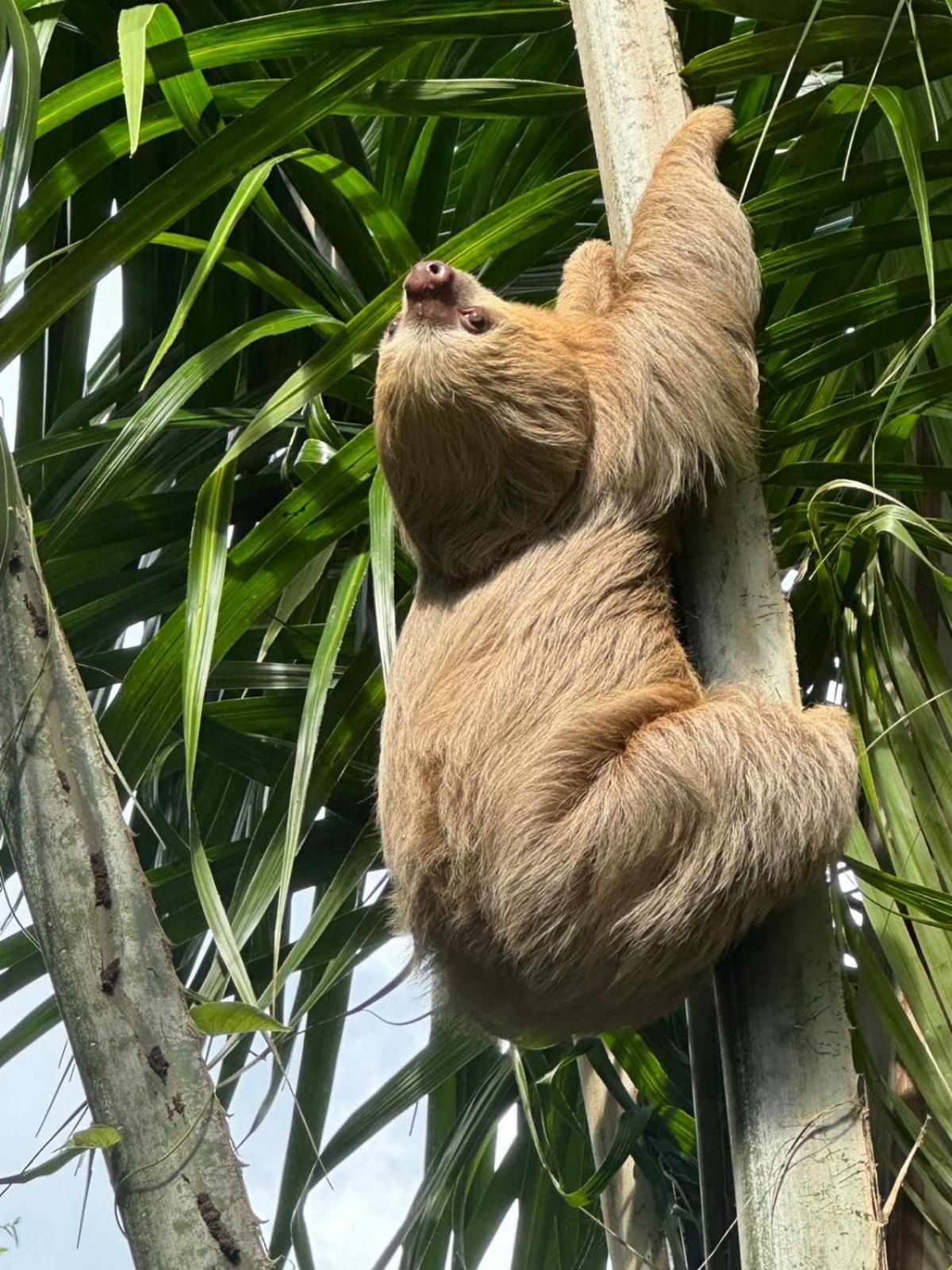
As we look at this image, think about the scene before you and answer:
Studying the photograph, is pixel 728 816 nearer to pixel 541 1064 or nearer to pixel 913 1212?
pixel 913 1212

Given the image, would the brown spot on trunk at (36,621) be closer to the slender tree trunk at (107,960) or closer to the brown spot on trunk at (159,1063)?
the slender tree trunk at (107,960)

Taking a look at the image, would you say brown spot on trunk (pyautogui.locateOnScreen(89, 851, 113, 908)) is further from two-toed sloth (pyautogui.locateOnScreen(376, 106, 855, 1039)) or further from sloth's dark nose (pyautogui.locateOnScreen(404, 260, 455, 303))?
sloth's dark nose (pyautogui.locateOnScreen(404, 260, 455, 303))

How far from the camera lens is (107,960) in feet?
7.52

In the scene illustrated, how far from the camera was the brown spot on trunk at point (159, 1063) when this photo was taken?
7.23 ft

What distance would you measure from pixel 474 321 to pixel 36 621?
4.19 ft

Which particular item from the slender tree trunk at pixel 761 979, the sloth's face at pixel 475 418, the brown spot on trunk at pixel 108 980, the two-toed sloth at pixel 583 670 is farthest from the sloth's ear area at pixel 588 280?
the brown spot on trunk at pixel 108 980

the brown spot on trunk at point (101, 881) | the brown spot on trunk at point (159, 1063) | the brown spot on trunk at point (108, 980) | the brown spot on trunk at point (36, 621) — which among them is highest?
the brown spot on trunk at point (36, 621)

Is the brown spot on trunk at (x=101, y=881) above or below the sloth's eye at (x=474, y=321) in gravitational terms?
below

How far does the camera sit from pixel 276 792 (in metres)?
3.63

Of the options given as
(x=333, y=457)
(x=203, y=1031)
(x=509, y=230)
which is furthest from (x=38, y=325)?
(x=203, y=1031)

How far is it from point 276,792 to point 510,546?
2.85ft

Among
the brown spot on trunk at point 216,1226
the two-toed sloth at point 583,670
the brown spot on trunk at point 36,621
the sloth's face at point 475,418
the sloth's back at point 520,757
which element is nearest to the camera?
the brown spot on trunk at point 216,1226

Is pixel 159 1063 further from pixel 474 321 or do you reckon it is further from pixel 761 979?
pixel 474 321

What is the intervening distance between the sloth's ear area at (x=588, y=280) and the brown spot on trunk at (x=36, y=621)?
1.60 meters
